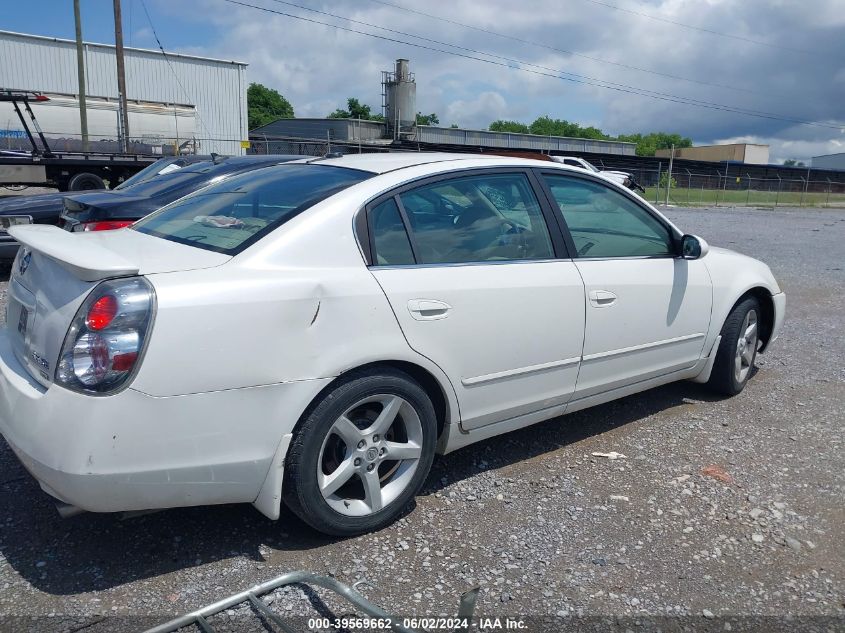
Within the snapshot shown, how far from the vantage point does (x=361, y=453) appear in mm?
3158

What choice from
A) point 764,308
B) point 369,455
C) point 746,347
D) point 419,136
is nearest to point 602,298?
point 369,455

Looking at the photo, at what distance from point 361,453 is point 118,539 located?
3.54ft

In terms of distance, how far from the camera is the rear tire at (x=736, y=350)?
5016 mm

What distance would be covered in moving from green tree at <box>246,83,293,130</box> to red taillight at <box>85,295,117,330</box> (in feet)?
325

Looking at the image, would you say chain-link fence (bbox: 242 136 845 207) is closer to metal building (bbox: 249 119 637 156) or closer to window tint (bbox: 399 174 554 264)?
metal building (bbox: 249 119 637 156)

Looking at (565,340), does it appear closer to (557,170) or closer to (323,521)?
(557,170)

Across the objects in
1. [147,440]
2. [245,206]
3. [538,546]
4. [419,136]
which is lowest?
[538,546]

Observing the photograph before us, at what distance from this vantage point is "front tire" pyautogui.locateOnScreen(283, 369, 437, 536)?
9.73 feet

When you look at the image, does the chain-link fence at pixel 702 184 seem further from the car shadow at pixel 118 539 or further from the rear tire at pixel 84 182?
the car shadow at pixel 118 539

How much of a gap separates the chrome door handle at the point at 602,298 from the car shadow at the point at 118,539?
118 cm

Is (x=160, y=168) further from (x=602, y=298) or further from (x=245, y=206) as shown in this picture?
(x=602, y=298)

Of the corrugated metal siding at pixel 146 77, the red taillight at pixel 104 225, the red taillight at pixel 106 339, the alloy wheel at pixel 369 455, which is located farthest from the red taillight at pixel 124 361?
the corrugated metal siding at pixel 146 77

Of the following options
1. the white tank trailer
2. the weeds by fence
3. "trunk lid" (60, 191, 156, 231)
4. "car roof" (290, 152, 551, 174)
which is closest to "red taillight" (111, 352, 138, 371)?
"car roof" (290, 152, 551, 174)

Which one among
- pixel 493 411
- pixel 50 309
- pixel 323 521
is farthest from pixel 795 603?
pixel 50 309
